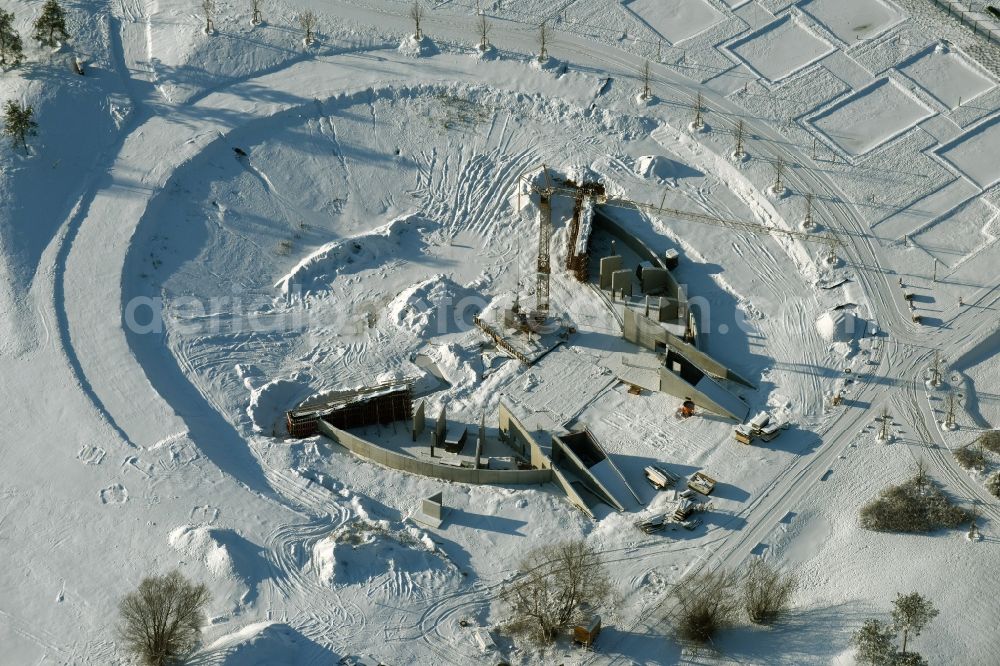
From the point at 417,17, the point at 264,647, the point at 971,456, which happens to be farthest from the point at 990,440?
the point at 417,17


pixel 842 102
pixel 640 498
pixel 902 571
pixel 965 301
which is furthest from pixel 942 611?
pixel 842 102

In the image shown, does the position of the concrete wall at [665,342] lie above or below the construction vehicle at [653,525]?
above

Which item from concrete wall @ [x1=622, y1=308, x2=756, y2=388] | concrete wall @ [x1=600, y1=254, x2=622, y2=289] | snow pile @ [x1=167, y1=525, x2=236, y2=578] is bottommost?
snow pile @ [x1=167, y1=525, x2=236, y2=578]

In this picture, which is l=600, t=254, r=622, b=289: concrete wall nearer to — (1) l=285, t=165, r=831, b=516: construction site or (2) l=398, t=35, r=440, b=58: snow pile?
(1) l=285, t=165, r=831, b=516: construction site

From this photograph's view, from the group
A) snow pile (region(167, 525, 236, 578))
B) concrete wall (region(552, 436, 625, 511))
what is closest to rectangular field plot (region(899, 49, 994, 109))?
concrete wall (region(552, 436, 625, 511))

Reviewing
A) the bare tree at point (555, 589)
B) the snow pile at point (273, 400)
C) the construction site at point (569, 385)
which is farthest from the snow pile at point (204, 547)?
the bare tree at point (555, 589)

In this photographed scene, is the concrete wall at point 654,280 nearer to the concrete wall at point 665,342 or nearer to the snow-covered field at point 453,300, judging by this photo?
the snow-covered field at point 453,300
